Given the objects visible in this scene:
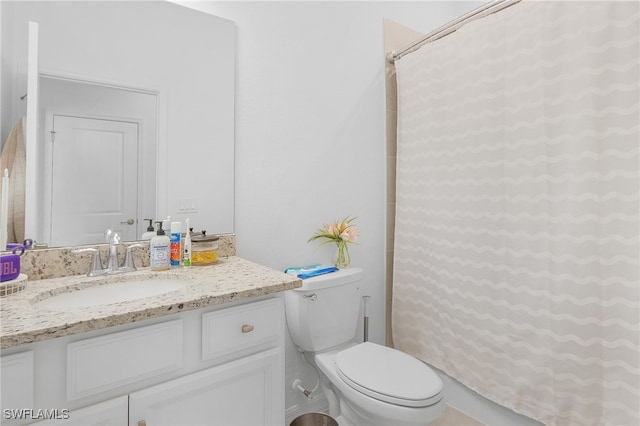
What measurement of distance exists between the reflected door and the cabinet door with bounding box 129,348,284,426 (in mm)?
664

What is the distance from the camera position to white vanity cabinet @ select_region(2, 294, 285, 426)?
0.77 m

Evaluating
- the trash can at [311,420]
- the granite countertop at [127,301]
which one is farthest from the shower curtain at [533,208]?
the granite countertop at [127,301]

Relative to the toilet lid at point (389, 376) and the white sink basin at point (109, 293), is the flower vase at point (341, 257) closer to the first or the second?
the toilet lid at point (389, 376)

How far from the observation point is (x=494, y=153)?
5.01 feet

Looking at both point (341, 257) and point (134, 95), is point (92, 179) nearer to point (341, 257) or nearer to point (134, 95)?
point (134, 95)

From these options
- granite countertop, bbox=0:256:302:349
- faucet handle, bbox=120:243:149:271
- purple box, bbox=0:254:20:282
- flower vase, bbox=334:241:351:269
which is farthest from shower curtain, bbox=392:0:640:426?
purple box, bbox=0:254:20:282

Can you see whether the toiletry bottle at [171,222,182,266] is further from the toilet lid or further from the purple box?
the toilet lid

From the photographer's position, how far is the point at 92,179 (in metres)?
1.25

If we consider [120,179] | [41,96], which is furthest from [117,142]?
[41,96]

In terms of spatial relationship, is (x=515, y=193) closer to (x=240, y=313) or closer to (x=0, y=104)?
(x=240, y=313)

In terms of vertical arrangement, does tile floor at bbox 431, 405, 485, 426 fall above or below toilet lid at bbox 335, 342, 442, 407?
below

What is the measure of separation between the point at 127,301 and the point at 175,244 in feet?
1.40

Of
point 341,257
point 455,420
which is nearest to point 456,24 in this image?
point 341,257

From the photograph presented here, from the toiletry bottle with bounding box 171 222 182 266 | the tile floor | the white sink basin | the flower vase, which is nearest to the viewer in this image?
the white sink basin
